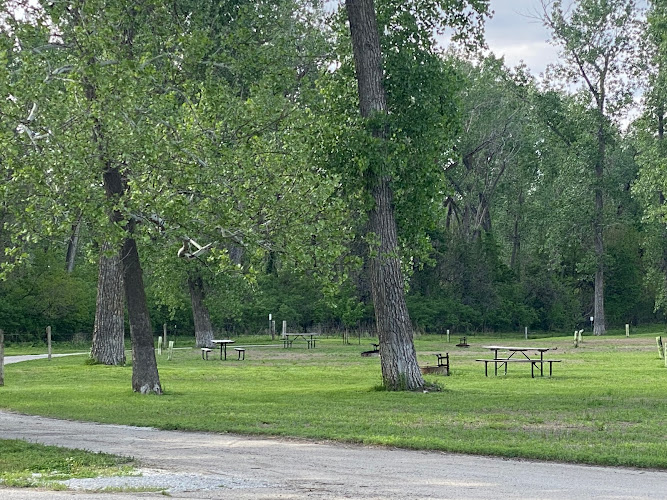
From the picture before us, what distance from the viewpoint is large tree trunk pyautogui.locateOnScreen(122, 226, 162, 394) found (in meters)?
22.7

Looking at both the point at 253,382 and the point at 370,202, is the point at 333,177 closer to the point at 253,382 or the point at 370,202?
the point at 370,202

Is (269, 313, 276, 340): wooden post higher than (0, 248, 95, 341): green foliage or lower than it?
lower

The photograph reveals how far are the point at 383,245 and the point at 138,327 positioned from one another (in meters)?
5.63

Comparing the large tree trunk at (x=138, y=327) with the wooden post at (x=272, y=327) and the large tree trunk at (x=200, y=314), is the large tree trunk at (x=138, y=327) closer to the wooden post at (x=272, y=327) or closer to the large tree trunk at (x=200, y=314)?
the large tree trunk at (x=200, y=314)

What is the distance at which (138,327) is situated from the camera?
23.0 m

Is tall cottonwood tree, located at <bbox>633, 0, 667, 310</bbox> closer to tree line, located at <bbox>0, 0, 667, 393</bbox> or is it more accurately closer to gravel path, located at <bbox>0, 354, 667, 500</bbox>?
tree line, located at <bbox>0, 0, 667, 393</bbox>

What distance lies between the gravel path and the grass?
35cm

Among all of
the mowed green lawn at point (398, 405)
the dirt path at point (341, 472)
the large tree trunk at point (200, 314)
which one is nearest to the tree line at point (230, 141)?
the mowed green lawn at point (398, 405)

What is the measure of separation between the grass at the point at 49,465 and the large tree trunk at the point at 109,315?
69.6 ft

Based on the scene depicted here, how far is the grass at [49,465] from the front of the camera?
36.3 ft

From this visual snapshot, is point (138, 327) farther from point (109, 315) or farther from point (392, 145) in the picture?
point (109, 315)

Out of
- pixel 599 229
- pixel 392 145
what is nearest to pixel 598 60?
pixel 599 229

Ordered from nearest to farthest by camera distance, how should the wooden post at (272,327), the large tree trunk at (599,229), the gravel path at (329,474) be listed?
the gravel path at (329,474)
the wooden post at (272,327)
the large tree trunk at (599,229)

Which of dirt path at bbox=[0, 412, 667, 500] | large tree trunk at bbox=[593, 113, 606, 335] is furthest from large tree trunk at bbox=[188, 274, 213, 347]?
dirt path at bbox=[0, 412, 667, 500]
